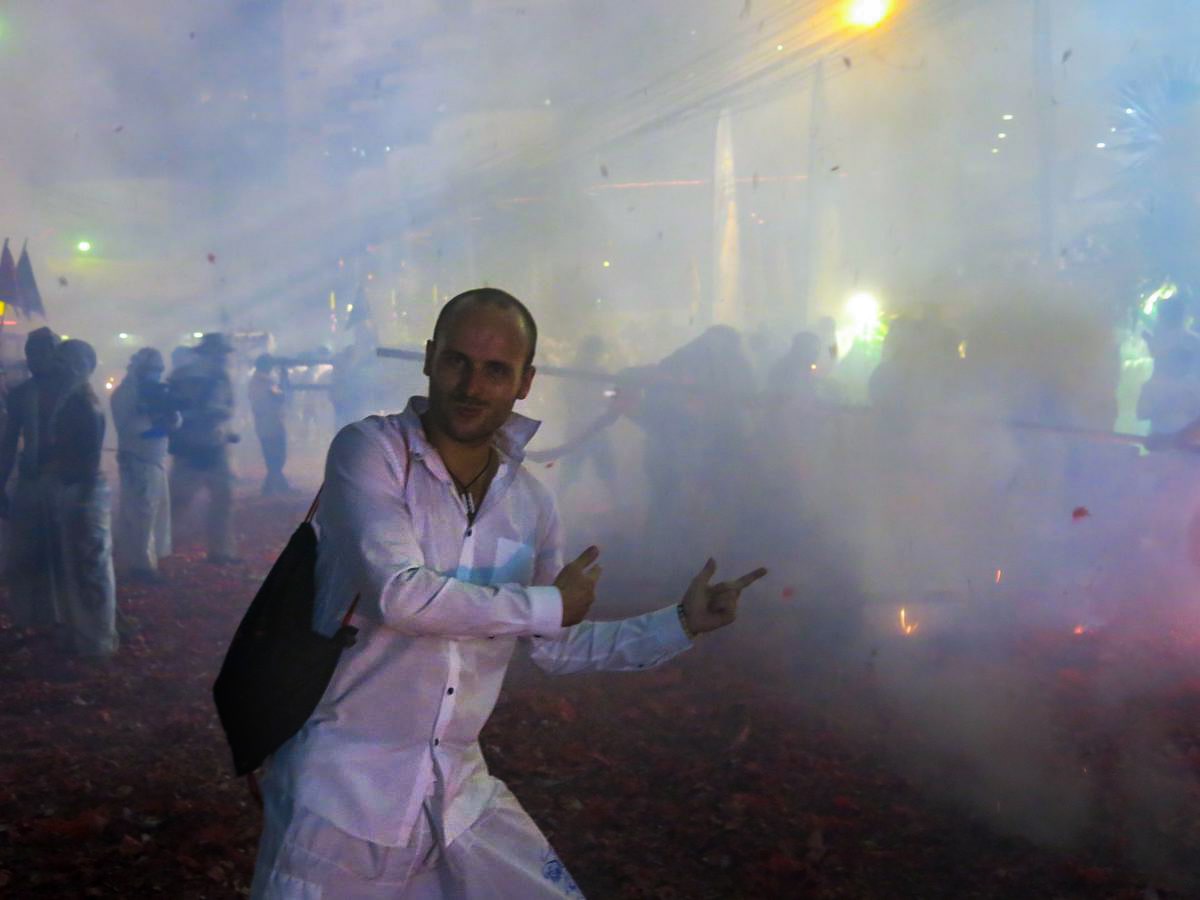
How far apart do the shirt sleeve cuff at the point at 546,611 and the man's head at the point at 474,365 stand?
337mm

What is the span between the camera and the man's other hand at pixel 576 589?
1.66 m

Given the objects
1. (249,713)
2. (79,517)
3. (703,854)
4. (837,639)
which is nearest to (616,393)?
(837,639)

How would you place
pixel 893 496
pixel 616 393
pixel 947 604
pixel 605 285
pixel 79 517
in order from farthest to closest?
pixel 605 285 < pixel 616 393 < pixel 893 496 < pixel 947 604 < pixel 79 517

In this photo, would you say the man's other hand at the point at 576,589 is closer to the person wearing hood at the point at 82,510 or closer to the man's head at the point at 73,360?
the person wearing hood at the point at 82,510

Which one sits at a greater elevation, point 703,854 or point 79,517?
point 79,517

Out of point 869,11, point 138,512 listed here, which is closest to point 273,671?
point 138,512

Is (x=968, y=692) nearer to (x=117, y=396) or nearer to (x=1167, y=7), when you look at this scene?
(x=117, y=396)

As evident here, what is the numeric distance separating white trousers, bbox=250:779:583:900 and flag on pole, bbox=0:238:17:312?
8951 millimetres

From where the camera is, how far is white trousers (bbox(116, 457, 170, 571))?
7910 mm

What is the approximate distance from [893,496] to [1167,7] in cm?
573

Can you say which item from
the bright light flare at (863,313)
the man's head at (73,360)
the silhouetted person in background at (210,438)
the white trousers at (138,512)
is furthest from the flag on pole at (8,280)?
the bright light flare at (863,313)

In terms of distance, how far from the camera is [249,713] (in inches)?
64.7

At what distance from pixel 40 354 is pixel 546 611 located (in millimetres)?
5398

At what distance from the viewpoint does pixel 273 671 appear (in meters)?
1.64
